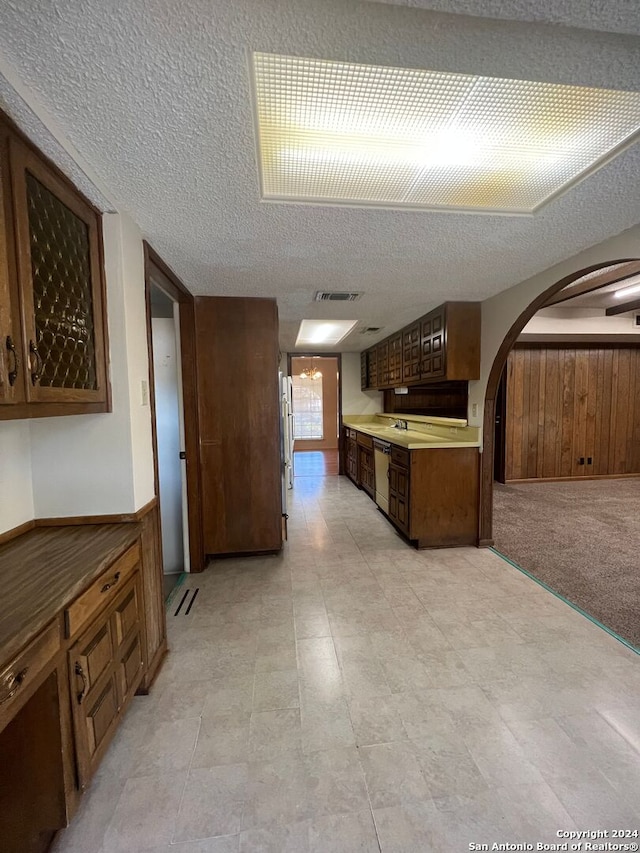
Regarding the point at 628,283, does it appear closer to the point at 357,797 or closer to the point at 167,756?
the point at 357,797

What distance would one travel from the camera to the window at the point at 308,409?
1012 cm

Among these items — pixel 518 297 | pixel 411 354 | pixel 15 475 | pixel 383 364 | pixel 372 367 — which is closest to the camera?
pixel 15 475

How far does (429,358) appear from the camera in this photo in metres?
3.82

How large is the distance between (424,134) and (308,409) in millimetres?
8918

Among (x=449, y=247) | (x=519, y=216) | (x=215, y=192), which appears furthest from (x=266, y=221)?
(x=519, y=216)

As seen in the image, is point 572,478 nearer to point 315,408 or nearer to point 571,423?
point 571,423

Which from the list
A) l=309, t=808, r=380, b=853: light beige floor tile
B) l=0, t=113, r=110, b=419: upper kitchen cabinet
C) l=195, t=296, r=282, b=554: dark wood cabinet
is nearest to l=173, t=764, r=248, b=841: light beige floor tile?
l=309, t=808, r=380, b=853: light beige floor tile

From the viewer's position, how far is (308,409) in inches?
401

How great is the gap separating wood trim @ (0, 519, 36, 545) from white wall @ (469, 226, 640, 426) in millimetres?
3332

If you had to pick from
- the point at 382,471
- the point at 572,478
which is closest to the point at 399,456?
the point at 382,471

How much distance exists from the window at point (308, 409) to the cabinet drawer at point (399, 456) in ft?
20.9

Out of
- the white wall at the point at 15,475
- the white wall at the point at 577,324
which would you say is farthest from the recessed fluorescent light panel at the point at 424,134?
the white wall at the point at 577,324

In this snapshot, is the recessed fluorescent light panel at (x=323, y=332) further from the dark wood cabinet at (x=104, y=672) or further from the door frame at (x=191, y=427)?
the dark wood cabinet at (x=104, y=672)

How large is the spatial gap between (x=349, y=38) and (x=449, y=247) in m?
1.43
